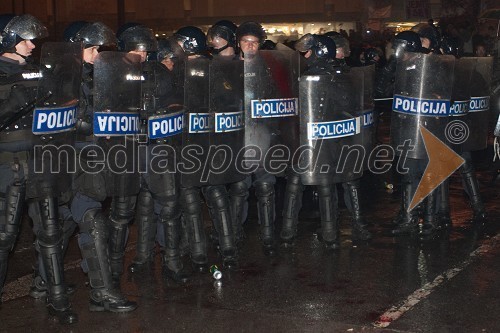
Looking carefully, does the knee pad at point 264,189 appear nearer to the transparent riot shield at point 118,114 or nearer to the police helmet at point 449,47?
the transparent riot shield at point 118,114

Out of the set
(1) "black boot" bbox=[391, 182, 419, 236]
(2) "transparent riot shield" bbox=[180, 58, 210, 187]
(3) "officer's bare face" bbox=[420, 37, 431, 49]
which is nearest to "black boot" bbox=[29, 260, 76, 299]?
(2) "transparent riot shield" bbox=[180, 58, 210, 187]

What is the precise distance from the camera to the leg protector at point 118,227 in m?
6.56

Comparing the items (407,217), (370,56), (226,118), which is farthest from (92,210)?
(370,56)

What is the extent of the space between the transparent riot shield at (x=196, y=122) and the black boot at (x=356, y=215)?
1.79 metres

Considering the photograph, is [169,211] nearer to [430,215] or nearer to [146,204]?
[146,204]

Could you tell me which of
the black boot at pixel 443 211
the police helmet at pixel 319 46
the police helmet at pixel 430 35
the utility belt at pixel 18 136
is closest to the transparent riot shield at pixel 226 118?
the police helmet at pixel 319 46

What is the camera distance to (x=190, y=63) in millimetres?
6535

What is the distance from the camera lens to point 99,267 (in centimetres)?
600

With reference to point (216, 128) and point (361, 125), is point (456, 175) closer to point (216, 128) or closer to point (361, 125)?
point (361, 125)

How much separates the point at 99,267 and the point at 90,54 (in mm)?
1572

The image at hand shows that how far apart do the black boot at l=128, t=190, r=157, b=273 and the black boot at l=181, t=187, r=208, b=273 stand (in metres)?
0.28

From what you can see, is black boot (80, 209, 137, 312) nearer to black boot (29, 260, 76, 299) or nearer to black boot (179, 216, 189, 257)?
black boot (29, 260, 76, 299)

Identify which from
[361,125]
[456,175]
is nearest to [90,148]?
[361,125]

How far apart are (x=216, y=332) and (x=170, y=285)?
4.00 ft
